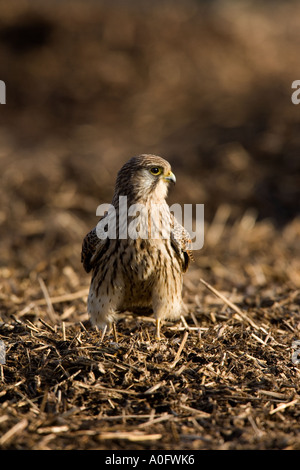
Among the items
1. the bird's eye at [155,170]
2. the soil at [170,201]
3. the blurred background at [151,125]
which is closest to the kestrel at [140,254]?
the bird's eye at [155,170]

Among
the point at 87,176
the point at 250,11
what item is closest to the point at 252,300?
the point at 87,176

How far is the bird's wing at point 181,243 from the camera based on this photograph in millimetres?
4988

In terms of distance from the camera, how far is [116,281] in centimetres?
486

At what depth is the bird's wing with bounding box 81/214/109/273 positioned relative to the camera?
16.2 ft

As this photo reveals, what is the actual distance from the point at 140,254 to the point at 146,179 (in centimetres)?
63

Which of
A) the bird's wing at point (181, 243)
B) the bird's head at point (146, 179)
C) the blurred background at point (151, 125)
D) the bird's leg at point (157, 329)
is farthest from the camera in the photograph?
the blurred background at point (151, 125)

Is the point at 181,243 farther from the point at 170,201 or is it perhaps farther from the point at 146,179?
the point at 170,201

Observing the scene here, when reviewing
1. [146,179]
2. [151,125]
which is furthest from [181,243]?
[151,125]

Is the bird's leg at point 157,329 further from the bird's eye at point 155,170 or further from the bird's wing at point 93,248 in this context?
the bird's eye at point 155,170

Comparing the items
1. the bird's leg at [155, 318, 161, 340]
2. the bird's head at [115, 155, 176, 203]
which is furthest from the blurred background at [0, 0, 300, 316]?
the bird's head at [115, 155, 176, 203]

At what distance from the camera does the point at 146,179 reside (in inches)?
193

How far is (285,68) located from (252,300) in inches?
448

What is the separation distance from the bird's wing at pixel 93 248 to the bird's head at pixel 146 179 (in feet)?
1.41

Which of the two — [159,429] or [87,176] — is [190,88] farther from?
[159,429]
